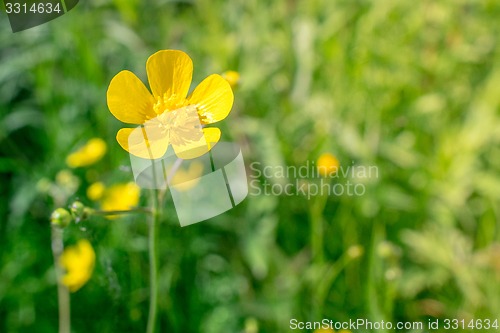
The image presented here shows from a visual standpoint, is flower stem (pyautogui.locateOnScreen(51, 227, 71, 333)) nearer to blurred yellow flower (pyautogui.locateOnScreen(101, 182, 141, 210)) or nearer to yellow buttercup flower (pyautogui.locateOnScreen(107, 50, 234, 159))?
blurred yellow flower (pyautogui.locateOnScreen(101, 182, 141, 210))

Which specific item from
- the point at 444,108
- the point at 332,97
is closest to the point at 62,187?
the point at 332,97

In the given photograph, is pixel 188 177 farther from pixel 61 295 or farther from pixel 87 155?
pixel 61 295

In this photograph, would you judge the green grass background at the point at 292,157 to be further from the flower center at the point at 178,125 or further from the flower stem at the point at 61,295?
the flower center at the point at 178,125

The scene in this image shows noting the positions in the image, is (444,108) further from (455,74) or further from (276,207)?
(276,207)

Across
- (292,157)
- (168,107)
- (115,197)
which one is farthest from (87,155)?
(168,107)

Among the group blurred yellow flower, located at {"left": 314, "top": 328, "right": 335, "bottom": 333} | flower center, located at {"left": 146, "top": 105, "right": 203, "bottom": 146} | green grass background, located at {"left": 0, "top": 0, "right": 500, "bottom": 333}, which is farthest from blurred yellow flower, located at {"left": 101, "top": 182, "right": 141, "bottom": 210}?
flower center, located at {"left": 146, "top": 105, "right": 203, "bottom": 146}
